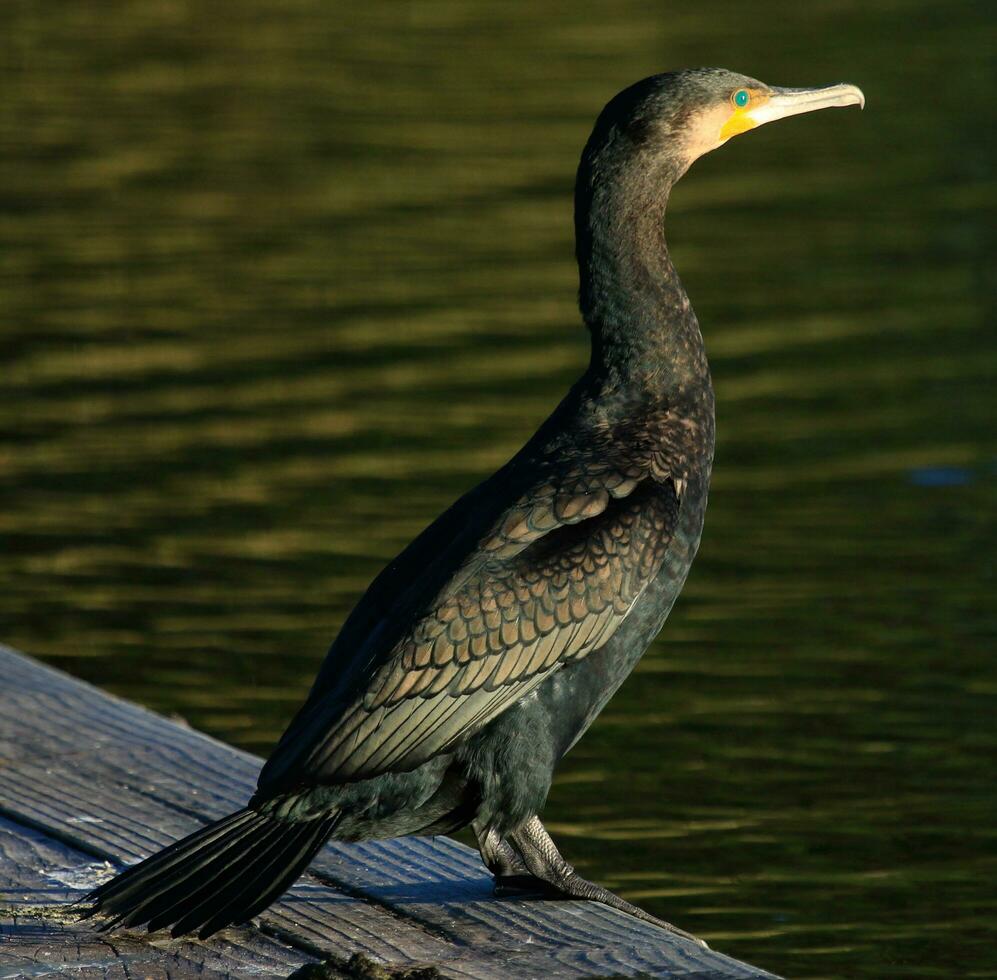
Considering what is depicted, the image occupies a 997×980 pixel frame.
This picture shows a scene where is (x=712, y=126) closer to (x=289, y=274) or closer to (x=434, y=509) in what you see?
(x=434, y=509)

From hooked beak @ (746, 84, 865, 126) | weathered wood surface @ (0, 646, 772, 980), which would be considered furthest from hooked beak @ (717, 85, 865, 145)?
weathered wood surface @ (0, 646, 772, 980)

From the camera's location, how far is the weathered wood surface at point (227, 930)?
4.29 metres

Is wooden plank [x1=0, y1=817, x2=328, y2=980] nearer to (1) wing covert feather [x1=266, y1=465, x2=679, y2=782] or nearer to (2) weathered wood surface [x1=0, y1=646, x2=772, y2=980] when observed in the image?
(2) weathered wood surface [x1=0, y1=646, x2=772, y2=980]

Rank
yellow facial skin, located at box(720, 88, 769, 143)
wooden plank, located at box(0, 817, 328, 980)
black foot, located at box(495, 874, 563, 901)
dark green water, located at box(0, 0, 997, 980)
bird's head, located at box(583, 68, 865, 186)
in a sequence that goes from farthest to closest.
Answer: dark green water, located at box(0, 0, 997, 980) → yellow facial skin, located at box(720, 88, 769, 143) → bird's head, located at box(583, 68, 865, 186) → black foot, located at box(495, 874, 563, 901) → wooden plank, located at box(0, 817, 328, 980)

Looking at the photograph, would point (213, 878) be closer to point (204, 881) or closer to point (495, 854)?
point (204, 881)

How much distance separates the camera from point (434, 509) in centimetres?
983

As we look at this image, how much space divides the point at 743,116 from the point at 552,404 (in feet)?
19.1

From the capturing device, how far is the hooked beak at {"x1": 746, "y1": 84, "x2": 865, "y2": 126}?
5480 millimetres

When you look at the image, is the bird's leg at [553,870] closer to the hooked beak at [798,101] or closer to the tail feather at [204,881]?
the tail feather at [204,881]

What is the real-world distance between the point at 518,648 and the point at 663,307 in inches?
36.8

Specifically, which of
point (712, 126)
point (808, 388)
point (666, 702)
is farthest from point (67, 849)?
point (808, 388)

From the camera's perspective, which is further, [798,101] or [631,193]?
[798,101]

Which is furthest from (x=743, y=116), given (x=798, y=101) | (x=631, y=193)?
(x=631, y=193)

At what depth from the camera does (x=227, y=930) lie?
14.6 feet
